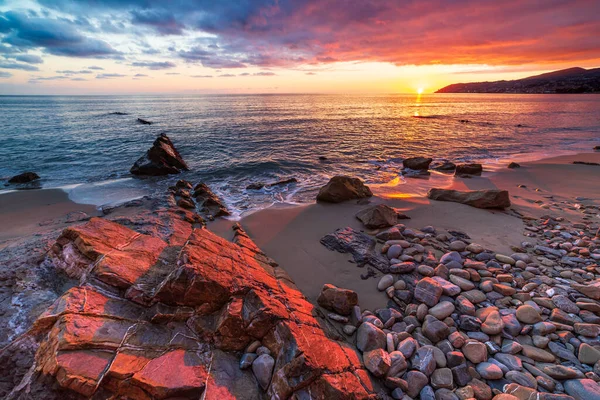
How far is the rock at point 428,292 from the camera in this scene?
5.55 metres

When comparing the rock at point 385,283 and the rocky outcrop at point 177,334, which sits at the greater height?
the rocky outcrop at point 177,334

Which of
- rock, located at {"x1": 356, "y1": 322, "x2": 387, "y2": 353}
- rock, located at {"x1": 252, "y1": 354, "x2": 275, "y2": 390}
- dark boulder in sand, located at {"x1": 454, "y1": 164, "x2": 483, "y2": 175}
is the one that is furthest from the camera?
dark boulder in sand, located at {"x1": 454, "y1": 164, "x2": 483, "y2": 175}

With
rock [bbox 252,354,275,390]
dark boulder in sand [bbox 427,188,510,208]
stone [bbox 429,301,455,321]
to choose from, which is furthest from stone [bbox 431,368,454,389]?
dark boulder in sand [bbox 427,188,510,208]

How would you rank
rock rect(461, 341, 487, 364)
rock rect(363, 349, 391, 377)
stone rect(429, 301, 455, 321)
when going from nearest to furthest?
1. rock rect(363, 349, 391, 377)
2. rock rect(461, 341, 487, 364)
3. stone rect(429, 301, 455, 321)

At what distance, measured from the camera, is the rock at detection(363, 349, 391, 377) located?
4.13 metres

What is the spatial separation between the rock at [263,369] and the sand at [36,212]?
9282 millimetres

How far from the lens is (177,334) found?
3.76m

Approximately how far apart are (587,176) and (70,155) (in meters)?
36.8

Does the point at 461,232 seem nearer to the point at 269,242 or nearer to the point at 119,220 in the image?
the point at 269,242

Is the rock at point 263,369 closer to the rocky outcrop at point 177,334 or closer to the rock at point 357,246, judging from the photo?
the rocky outcrop at point 177,334

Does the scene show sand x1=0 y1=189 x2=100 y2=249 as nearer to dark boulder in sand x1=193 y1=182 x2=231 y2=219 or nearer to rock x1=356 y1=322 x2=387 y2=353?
dark boulder in sand x1=193 y1=182 x2=231 y2=219

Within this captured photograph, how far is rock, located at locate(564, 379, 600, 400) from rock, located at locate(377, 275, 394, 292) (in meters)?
3.06

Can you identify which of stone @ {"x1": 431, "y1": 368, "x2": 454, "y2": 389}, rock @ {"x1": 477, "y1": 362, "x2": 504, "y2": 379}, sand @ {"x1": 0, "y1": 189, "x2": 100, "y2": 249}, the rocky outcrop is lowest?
sand @ {"x1": 0, "y1": 189, "x2": 100, "y2": 249}

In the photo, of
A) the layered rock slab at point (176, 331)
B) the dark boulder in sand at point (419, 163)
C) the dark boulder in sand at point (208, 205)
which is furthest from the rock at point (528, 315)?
the dark boulder in sand at point (419, 163)
